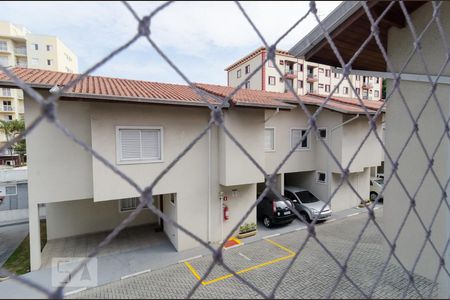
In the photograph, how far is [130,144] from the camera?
5.49m

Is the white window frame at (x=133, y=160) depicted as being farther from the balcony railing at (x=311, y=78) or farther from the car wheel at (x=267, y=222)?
the balcony railing at (x=311, y=78)

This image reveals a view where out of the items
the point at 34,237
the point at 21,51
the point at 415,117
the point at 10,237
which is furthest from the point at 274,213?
the point at 21,51

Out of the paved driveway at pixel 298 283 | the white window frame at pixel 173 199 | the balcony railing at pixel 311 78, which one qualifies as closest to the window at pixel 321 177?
the white window frame at pixel 173 199

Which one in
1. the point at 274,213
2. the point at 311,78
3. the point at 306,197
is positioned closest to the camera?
the point at 274,213

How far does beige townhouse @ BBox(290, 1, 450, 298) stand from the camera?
180 centimetres

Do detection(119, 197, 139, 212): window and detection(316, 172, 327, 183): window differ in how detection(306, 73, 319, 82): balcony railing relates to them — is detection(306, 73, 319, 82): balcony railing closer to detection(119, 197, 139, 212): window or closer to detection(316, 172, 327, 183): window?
detection(316, 172, 327, 183): window

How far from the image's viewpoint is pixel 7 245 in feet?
22.2

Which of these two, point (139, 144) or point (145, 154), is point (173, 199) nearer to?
point (145, 154)

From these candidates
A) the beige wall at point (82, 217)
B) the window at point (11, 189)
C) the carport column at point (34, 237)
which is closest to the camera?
the carport column at point (34, 237)

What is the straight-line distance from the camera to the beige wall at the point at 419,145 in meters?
1.86

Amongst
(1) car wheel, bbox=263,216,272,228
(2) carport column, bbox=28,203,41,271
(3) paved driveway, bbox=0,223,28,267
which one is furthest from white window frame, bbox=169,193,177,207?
(3) paved driveway, bbox=0,223,28,267

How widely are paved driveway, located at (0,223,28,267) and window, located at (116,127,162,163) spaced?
397 centimetres

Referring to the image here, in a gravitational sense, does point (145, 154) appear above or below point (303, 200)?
above

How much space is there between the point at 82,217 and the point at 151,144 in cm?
371
